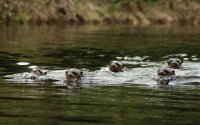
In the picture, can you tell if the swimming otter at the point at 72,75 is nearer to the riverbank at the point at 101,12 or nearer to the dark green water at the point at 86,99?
the dark green water at the point at 86,99

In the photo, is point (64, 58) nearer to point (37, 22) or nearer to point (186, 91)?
point (186, 91)

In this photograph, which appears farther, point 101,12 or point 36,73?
point 101,12

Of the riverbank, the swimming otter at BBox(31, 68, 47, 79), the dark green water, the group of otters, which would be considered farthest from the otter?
the riverbank

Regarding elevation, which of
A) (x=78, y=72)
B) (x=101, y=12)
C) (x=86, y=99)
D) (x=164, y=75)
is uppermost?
(x=101, y=12)

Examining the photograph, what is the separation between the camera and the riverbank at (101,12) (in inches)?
2178

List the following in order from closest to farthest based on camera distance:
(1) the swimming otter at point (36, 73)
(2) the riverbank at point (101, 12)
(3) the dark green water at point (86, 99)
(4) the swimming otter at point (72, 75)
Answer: (3) the dark green water at point (86, 99) < (4) the swimming otter at point (72, 75) < (1) the swimming otter at point (36, 73) < (2) the riverbank at point (101, 12)

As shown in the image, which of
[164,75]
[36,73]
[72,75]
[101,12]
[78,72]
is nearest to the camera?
[72,75]

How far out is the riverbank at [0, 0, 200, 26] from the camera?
5531 cm

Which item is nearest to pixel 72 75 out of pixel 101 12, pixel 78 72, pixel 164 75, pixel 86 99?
pixel 78 72

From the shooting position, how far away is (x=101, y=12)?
59219 mm

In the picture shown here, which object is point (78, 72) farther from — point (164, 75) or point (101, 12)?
point (101, 12)

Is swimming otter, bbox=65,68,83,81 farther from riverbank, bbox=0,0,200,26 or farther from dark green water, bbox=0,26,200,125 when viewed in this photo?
riverbank, bbox=0,0,200,26

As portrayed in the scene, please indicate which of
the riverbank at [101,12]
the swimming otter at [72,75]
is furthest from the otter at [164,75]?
the riverbank at [101,12]

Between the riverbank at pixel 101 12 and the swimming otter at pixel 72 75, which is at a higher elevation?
the riverbank at pixel 101 12
